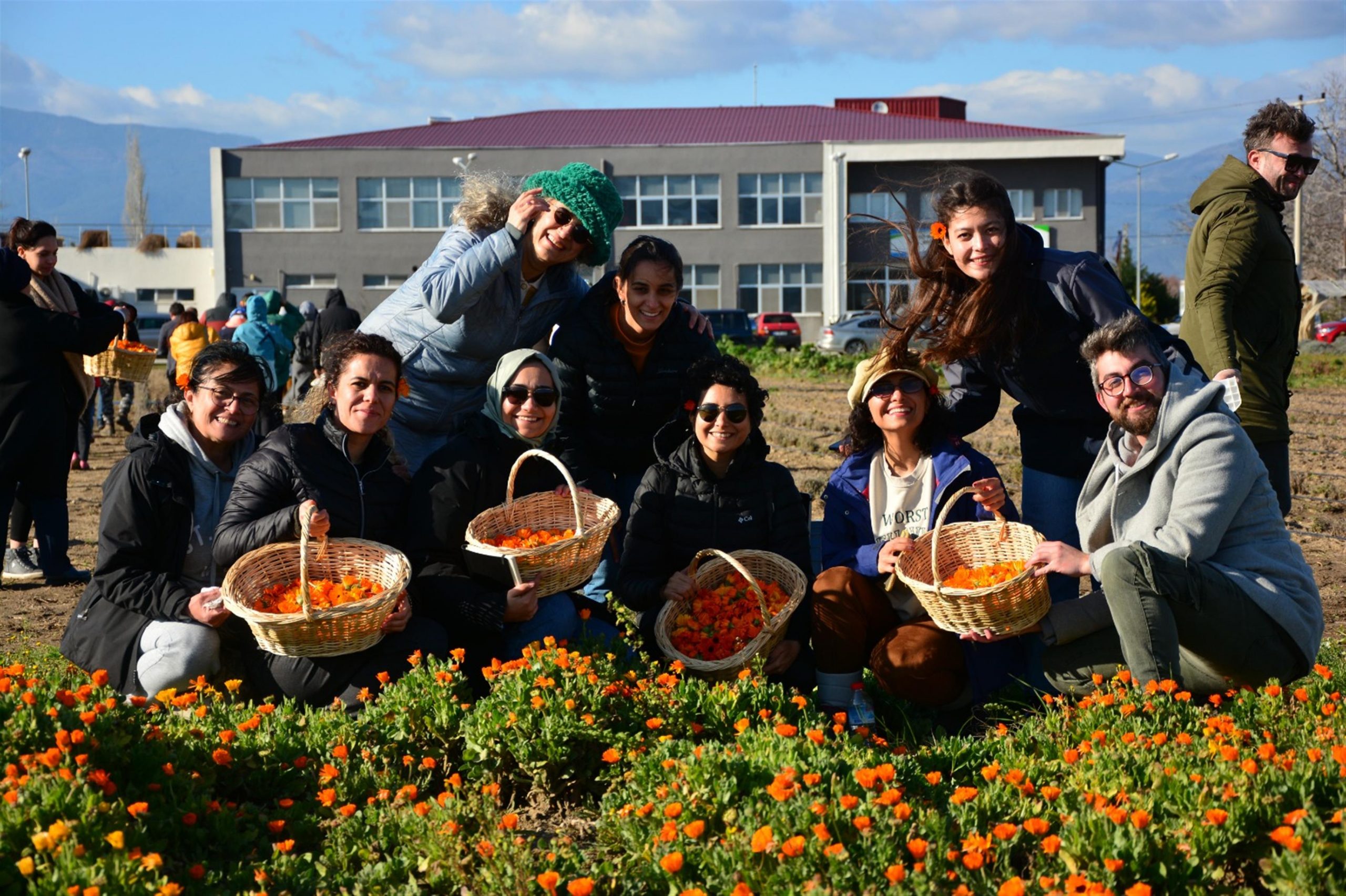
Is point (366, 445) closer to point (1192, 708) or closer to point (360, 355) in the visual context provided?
point (360, 355)

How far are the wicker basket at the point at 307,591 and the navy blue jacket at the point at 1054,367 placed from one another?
2.16 metres

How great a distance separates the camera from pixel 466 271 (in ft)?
14.6

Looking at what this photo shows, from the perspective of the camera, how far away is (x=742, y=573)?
4223mm

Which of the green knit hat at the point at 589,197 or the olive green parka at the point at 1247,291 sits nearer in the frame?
the green knit hat at the point at 589,197

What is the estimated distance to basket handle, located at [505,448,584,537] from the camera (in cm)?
416

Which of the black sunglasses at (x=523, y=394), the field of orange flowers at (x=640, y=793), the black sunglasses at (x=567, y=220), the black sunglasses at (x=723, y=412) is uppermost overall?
the black sunglasses at (x=567, y=220)

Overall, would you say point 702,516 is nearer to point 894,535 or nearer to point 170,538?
point 894,535

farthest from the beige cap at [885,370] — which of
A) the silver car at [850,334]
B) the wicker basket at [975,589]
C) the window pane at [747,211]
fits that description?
the window pane at [747,211]

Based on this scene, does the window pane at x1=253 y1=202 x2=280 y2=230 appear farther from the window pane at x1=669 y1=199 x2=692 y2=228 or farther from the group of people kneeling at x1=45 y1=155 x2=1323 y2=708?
the group of people kneeling at x1=45 y1=155 x2=1323 y2=708

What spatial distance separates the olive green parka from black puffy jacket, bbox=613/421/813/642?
1673 mm

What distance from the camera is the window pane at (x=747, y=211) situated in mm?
47344

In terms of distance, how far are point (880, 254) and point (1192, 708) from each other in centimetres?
209

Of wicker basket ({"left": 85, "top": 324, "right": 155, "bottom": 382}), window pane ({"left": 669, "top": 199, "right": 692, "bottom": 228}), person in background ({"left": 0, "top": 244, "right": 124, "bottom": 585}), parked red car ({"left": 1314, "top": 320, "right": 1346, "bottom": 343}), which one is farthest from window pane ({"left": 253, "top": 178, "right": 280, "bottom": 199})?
person in background ({"left": 0, "top": 244, "right": 124, "bottom": 585})

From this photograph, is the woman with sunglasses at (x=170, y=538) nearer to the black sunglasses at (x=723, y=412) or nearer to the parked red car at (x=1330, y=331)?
the black sunglasses at (x=723, y=412)
